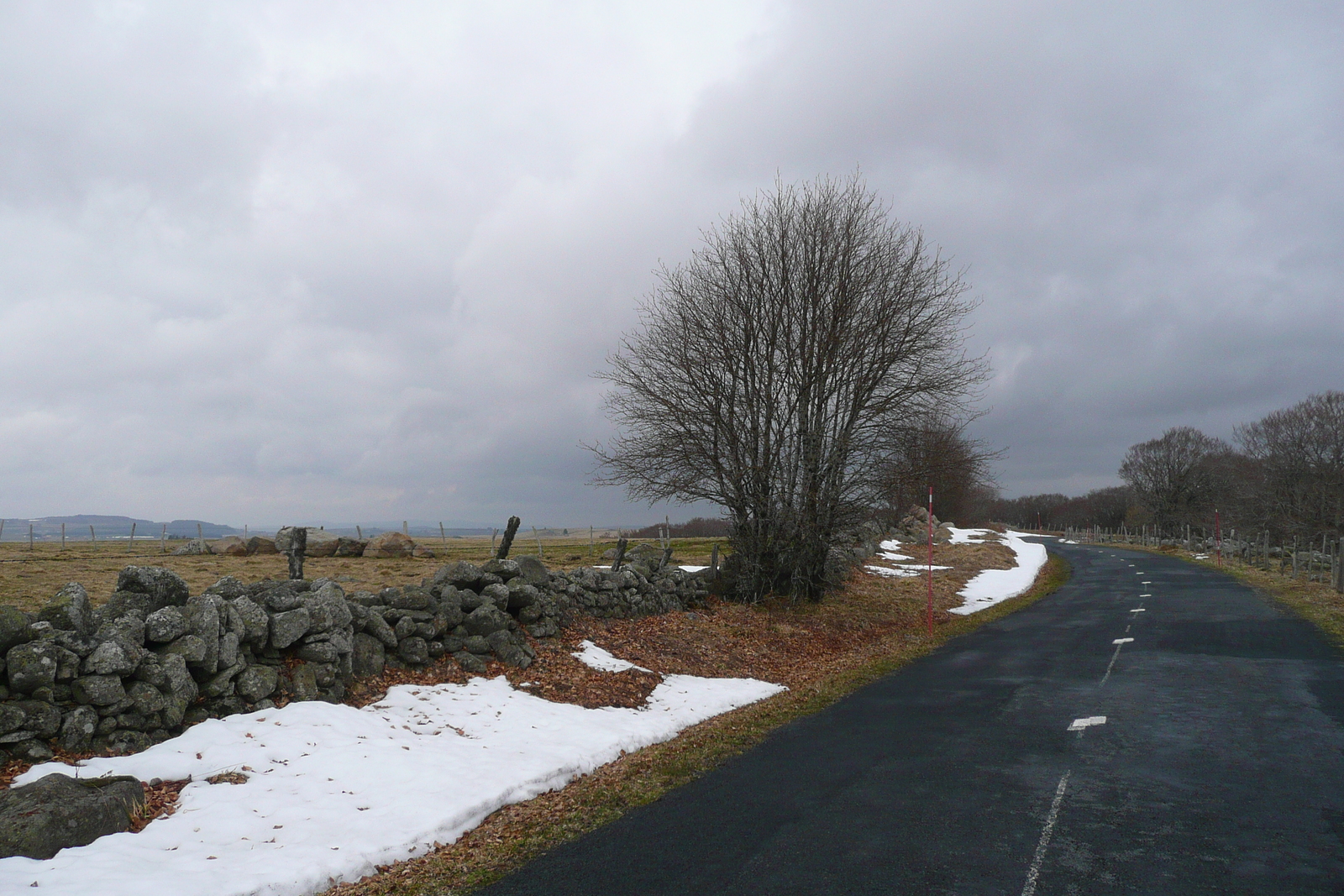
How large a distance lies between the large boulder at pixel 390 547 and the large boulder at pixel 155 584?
2870 centimetres

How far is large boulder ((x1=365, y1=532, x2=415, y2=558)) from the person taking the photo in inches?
1430

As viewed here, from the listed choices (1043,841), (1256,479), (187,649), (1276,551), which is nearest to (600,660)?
(187,649)

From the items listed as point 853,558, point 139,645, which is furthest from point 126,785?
point 853,558

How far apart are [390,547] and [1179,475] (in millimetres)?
92091

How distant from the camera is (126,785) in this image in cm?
598

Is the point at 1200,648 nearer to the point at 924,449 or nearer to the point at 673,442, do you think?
the point at 924,449

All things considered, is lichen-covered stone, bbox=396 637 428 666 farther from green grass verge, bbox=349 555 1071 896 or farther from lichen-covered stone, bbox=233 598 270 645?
green grass verge, bbox=349 555 1071 896

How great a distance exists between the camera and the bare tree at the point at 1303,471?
49.9 m

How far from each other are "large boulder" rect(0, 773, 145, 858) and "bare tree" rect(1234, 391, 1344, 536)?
60.2 m

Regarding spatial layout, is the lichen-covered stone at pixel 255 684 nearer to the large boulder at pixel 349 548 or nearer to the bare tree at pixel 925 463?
the bare tree at pixel 925 463

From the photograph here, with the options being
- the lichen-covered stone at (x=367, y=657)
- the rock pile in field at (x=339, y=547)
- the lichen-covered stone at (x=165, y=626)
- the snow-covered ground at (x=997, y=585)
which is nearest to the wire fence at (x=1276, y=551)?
the snow-covered ground at (x=997, y=585)

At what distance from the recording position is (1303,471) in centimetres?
5400

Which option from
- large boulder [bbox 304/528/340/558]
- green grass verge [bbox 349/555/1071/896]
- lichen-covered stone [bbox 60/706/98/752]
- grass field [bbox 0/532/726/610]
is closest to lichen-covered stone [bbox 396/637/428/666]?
green grass verge [bbox 349/555/1071/896]

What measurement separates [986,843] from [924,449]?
53.4 feet
